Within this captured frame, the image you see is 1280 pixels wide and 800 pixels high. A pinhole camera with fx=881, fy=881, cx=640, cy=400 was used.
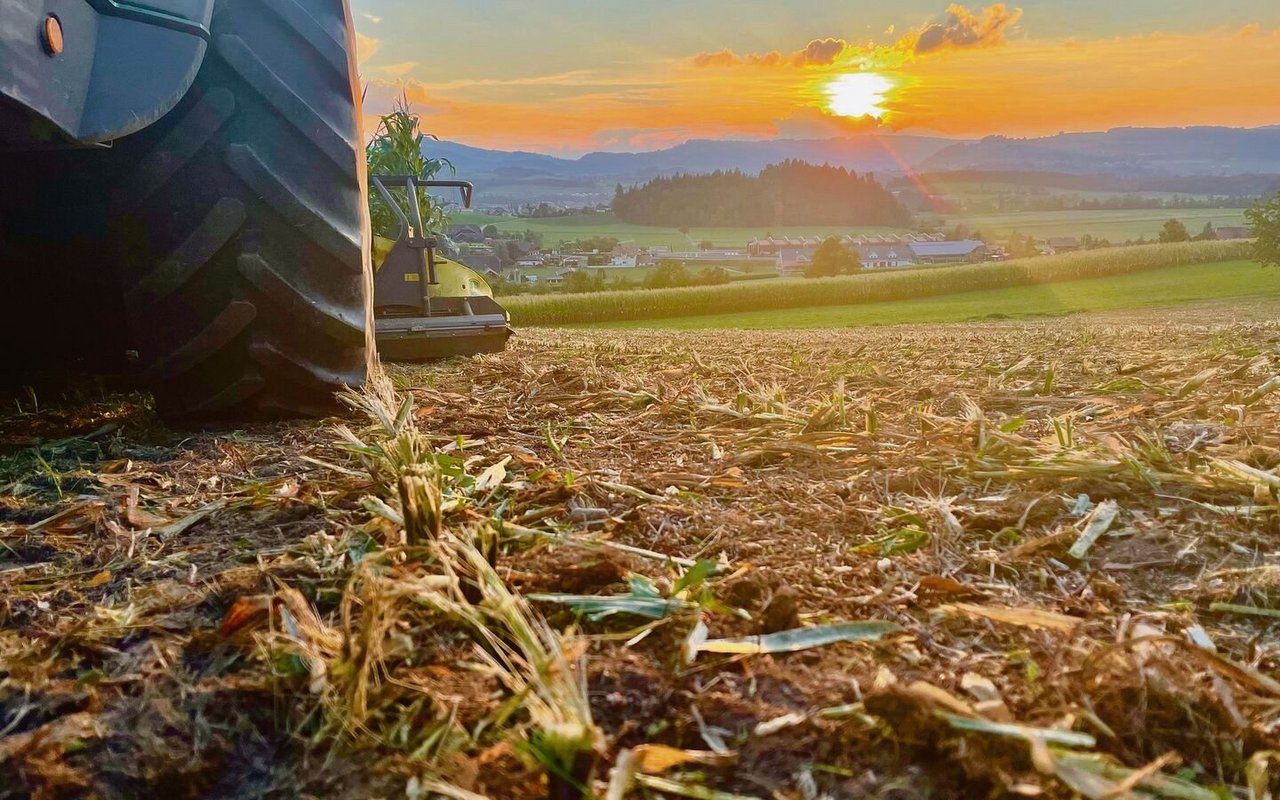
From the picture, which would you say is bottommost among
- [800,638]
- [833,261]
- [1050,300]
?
[1050,300]

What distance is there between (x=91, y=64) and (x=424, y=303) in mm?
5247

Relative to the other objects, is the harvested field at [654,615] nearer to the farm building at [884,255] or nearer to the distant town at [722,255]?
the distant town at [722,255]

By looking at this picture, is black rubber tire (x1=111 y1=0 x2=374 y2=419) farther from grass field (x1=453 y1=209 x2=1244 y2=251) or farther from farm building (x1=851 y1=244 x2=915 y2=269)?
grass field (x1=453 y1=209 x2=1244 y2=251)

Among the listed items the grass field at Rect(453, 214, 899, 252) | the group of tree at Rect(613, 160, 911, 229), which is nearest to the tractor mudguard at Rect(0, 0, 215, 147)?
the grass field at Rect(453, 214, 899, 252)

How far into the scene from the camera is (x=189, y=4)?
248cm

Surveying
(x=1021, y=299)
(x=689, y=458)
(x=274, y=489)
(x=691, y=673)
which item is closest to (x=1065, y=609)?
(x=691, y=673)

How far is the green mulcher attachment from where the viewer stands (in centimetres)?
682

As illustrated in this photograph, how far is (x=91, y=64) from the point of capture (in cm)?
224

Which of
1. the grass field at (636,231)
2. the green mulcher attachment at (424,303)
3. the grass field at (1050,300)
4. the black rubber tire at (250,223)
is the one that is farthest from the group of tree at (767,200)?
the black rubber tire at (250,223)

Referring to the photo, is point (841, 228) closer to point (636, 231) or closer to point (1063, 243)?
point (636, 231)

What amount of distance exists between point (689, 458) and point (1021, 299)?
42.6m

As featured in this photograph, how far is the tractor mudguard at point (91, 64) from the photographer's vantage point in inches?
78.3

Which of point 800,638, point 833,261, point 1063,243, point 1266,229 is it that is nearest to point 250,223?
point 800,638

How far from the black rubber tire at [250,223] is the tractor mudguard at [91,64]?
1.13ft
